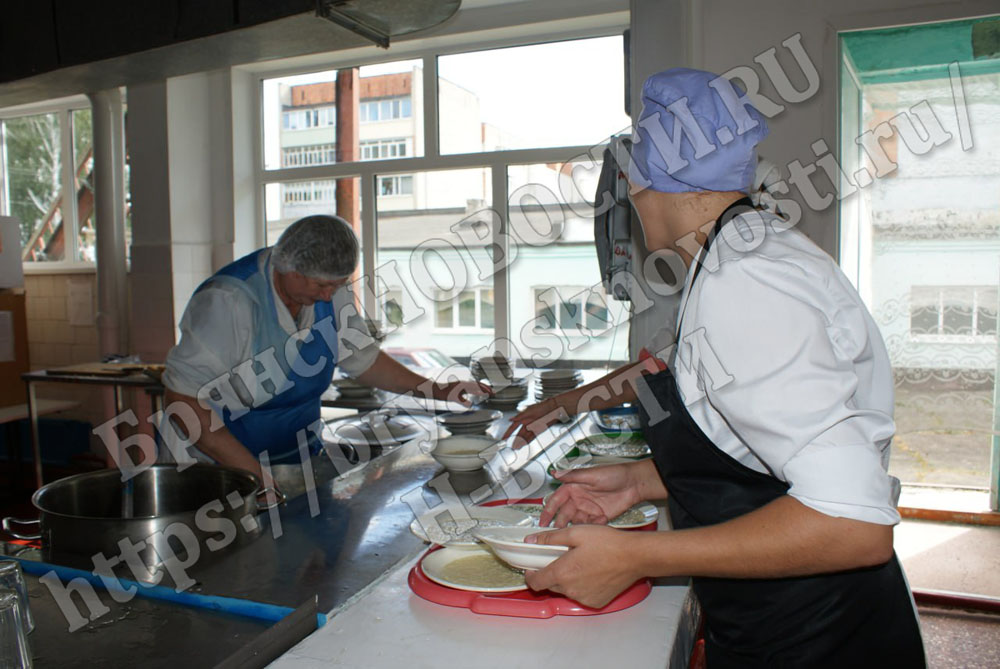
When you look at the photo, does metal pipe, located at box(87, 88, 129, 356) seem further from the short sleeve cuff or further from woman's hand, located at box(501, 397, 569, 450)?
the short sleeve cuff

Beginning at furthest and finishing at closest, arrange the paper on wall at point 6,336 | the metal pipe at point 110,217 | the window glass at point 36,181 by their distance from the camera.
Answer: the window glass at point 36,181 < the metal pipe at point 110,217 < the paper on wall at point 6,336

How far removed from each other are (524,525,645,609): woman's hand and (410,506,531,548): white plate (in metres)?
0.32

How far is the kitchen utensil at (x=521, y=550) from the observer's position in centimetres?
117

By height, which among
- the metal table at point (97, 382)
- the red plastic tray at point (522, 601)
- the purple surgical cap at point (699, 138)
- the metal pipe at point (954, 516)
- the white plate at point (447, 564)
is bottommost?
the metal pipe at point (954, 516)

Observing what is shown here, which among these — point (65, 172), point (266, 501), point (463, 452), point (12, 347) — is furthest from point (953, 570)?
point (65, 172)

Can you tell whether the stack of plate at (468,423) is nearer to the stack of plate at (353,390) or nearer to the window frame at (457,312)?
the stack of plate at (353,390)

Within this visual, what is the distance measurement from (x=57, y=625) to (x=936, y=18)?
13.2 feet

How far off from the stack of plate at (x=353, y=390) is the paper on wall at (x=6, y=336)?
317cm

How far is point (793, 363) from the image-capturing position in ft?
3.26

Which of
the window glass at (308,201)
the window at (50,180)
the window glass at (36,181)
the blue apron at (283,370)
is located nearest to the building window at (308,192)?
the window glass at (308,201)

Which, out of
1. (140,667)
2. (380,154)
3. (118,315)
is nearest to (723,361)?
(140,667)

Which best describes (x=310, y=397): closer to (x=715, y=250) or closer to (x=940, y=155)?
(x=715, y=250)

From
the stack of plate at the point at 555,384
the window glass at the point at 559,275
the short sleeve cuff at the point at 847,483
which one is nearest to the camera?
the short sleeve cuff at the point at 847,483

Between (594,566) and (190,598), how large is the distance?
0.79 metres
